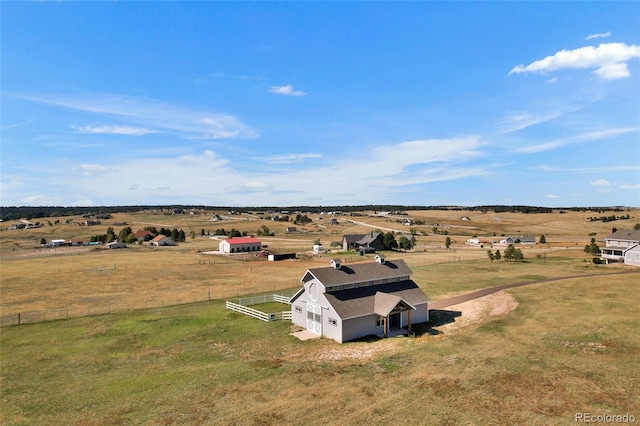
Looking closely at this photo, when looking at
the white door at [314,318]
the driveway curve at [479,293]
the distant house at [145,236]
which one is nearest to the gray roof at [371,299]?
the white door at [314,318]

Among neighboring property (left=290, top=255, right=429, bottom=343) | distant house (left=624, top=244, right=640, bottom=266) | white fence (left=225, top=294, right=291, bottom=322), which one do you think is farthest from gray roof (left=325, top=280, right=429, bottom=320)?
distant house (left=624, top=244, right=640, bottom=266)

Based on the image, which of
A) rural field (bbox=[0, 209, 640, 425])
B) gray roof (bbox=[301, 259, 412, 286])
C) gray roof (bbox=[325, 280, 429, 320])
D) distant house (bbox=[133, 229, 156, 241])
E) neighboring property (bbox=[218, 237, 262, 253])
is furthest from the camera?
distant house (bbox=[133, 229, 156, 241])

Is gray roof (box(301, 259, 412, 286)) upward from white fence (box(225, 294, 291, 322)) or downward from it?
upward

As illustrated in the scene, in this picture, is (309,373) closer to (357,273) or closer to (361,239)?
(357,273)

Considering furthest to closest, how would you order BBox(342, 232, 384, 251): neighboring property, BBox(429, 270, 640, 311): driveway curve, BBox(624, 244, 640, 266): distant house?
BBox(342, 232, 384, 251): neighboring property → BBox(624, 244, 640, 266): distant house → BBox(429, 270, 640, 311): driveway curve

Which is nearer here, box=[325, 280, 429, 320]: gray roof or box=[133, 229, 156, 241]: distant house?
box=[325, 280, 429, 320]: gray roof

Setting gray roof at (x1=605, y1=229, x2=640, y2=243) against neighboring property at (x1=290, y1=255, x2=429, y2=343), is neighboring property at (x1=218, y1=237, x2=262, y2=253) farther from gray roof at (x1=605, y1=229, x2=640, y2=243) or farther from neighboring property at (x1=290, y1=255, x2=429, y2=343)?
gray roof at (x1=605, y1=229, x2=640, y2=243)

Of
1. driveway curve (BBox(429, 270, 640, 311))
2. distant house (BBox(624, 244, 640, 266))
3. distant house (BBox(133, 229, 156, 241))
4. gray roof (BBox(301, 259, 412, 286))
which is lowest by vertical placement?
driveway curve (BBox(429, 270, 640, 311))

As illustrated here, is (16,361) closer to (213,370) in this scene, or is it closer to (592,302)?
(213,370)

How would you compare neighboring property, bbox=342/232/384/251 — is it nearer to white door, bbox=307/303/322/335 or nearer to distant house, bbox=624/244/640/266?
distant house, bbox=624/244/640/266
